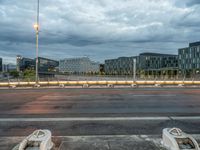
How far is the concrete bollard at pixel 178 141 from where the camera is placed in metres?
4.10

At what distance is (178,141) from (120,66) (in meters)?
175

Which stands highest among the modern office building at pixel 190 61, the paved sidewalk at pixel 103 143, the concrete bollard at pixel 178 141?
the modern office building at pixel 190 61

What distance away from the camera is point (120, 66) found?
586 ft

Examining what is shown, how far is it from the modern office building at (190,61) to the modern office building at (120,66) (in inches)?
2118

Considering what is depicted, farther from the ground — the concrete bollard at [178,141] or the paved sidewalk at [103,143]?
the concrete bollard at [178,141]

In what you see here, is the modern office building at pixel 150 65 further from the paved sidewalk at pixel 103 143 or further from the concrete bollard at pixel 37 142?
the concrete bollard at pixel 37 142

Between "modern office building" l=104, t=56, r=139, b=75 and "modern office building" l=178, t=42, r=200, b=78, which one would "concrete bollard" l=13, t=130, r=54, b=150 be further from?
"modern office building" l=104, t=56, r=139, b=75

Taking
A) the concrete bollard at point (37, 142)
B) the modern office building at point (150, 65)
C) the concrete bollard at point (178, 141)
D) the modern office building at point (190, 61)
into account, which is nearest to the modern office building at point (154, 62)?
the modern office building at point (150, 65)

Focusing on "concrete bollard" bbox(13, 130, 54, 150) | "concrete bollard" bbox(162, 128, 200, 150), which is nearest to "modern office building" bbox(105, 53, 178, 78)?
"concrete bollard" bbox(162, 128, 200, 150)

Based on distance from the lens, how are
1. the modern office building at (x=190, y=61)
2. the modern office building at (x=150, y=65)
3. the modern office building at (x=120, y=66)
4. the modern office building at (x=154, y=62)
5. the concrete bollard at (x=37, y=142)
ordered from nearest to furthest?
the concrete bollard at (x=37, y=142) → the modern office building at (x=190, y=61) → the modern office building at (x=150, y=65) → the modern office building at (x=154, y=62) → the modern office building at (x=120, y=66)

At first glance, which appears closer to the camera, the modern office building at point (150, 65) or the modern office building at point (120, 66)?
the modern office building at point (150, 65)

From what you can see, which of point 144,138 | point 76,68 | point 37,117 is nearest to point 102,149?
point 144,138

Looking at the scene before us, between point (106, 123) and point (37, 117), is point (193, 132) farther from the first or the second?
point (37, 117)

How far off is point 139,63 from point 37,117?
152 meters
